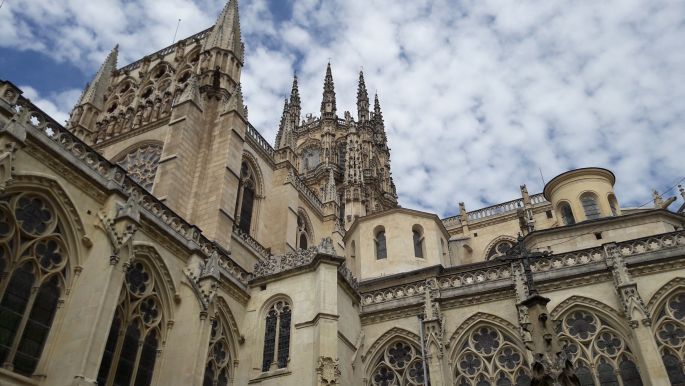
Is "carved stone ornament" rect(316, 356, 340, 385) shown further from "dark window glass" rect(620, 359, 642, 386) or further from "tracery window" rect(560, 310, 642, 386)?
"dark window glass" rect(620, 359, 642, 386)

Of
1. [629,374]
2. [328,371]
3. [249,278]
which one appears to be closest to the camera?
[328,371]

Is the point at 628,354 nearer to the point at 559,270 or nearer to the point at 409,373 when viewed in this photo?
the point at 559,270

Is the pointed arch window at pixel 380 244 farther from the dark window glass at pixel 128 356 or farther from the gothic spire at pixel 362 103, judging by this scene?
the gothic spire at pixel 362 103

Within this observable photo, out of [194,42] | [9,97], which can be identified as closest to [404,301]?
[9,97]

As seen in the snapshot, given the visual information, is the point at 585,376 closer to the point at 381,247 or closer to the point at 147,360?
the point at 381,247

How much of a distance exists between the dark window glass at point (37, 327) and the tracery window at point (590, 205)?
21999 millimetres

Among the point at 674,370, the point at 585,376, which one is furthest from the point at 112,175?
the point at 674,370

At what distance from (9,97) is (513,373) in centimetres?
1574

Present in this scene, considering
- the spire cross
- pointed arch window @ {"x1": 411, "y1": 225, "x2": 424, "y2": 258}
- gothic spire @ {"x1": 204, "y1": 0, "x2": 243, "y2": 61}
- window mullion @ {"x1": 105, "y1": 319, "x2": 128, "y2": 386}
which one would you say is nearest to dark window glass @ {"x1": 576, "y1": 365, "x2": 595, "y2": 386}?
the spire cross

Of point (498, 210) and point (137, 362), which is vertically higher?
point (498, 210)

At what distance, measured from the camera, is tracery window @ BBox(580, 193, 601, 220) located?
25.8 metres

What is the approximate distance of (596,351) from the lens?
16.6 meters

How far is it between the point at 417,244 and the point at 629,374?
37.7ft

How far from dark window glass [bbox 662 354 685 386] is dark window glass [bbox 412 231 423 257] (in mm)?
11617
